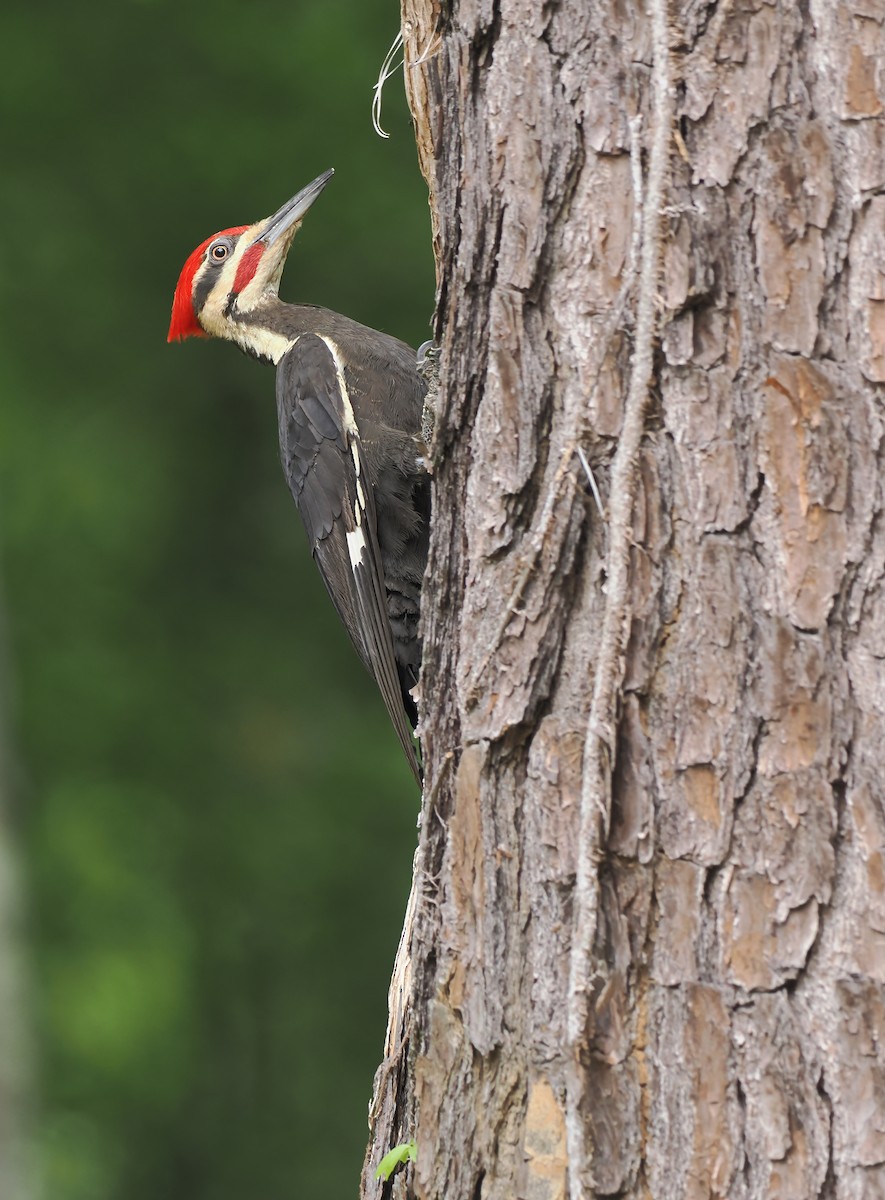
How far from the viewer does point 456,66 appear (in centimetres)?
209

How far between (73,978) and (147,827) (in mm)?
741

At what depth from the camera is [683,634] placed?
181cm

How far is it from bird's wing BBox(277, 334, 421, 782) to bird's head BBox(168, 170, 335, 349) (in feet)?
1.78

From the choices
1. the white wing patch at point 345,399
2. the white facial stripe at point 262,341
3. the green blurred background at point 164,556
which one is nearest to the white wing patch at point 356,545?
the white wing patch at point 345,399

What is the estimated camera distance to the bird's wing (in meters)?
3.55

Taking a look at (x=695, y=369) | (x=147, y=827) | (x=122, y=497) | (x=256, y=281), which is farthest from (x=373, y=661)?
(x=147, y=827)

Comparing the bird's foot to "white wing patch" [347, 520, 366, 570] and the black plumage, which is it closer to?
the black plumage

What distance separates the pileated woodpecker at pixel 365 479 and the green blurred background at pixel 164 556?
2.59 m

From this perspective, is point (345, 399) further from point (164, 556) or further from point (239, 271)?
point (164, 556)

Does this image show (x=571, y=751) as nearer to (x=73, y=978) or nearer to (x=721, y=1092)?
(x=721, y=1092)

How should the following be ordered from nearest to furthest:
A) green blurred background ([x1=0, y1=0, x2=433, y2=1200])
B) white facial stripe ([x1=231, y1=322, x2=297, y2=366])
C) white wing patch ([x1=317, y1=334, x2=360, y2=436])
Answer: white wing patch ([x1=317, y1=334, x2=360, y2=436]) < white facial stripe ([x1=231, y1=322, x2=297, y2=366]) < green blurred background ([x1=0, y1=0, x2=433, y2=1200])

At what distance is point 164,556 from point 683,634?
5.59 m

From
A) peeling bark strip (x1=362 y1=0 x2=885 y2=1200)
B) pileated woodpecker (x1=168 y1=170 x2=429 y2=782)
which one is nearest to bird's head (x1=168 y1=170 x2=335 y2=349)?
pileated woodpecker (x1=168 y1=170 x2=429 y2=782)

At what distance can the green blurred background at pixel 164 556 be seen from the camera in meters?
6.28
